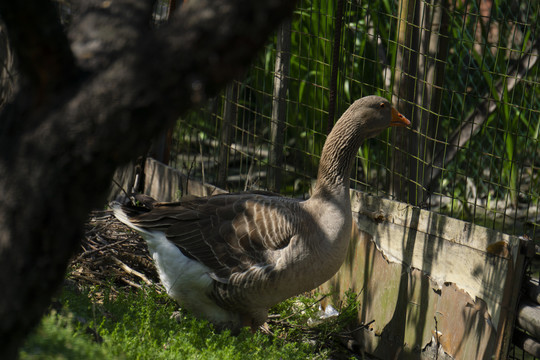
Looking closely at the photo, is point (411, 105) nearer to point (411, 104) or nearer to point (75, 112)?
point (411, 104)

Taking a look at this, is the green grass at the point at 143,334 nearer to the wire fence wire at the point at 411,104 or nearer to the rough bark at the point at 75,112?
the rough bark at the point at 75,112

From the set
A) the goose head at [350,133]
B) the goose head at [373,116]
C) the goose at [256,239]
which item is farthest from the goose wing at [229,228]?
the goose head at [373,116]

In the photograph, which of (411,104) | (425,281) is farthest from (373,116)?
(425,281)

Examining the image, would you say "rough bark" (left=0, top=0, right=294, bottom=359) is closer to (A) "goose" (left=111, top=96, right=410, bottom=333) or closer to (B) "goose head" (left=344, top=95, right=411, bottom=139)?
(A) "goose" (left=111, top=96, right=410, bottom=333)

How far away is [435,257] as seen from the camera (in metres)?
4.26

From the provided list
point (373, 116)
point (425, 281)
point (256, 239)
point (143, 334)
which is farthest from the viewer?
point (373, 116)

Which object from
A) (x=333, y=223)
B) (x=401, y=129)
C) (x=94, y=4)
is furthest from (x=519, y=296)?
(x=94, y=4)

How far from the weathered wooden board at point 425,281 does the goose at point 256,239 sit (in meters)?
0.43

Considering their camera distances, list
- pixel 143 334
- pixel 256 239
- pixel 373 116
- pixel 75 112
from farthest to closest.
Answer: pixel 373 116
pixel 256 239
pixel 143 334
pixel 75 112

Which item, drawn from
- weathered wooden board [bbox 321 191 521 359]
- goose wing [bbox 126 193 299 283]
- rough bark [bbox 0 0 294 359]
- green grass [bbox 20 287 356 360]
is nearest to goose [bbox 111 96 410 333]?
goose wing [bbox 126 193 299 283]

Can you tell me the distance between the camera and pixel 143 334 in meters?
3.38

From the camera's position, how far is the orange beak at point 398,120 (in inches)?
176

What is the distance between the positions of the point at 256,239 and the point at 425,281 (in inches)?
43.2

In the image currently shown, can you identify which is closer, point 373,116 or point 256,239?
point 256,239
